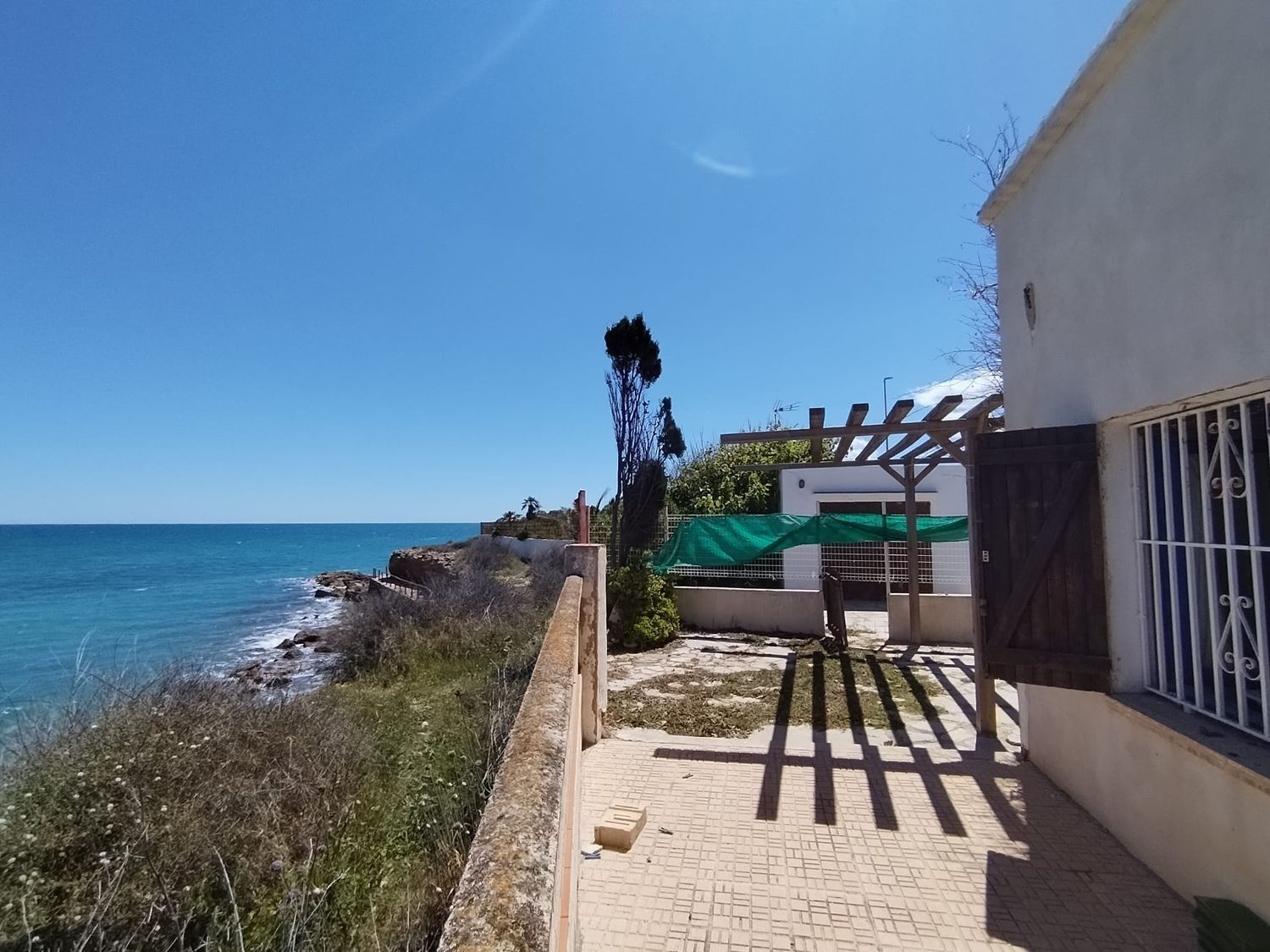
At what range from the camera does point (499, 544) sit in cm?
2238

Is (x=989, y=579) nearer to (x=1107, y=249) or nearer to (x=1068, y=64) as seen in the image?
(x=1107, y=249)

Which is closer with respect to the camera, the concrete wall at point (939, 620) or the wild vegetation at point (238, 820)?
the wild vegetation at point (238, 820)

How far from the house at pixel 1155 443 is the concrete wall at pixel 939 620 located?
15.9 ft

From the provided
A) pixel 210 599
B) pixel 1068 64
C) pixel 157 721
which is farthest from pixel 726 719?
pixel 210 599

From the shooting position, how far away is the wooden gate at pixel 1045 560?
3494 millimetres

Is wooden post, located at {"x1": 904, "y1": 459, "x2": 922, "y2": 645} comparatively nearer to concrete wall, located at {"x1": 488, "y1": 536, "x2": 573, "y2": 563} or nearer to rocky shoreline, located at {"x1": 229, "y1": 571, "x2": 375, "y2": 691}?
rocky shoreline, located at {"x1": 229, "y1": 571, "x2": 375, "y2": 691}

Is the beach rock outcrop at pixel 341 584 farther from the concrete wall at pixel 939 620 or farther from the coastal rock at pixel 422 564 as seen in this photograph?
the concrete wall at pixel 939 620

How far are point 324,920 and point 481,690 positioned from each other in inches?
102

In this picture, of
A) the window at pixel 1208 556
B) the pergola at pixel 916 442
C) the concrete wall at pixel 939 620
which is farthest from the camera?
the concrete wall at pixel 939 620

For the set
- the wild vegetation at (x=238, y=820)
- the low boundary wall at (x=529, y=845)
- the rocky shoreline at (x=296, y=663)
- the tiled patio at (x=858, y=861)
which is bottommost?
the rocky shoreline at (x=296, y=663)

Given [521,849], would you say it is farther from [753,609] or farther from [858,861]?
[753,609]

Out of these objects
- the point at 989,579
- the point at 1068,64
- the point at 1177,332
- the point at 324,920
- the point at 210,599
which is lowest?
the point at 210,599

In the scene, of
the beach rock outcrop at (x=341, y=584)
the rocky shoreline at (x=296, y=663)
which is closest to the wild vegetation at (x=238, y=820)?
the rocky shoreline at (x=296, y=663)

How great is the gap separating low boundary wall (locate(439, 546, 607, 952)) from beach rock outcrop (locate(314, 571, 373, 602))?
28156 mm
